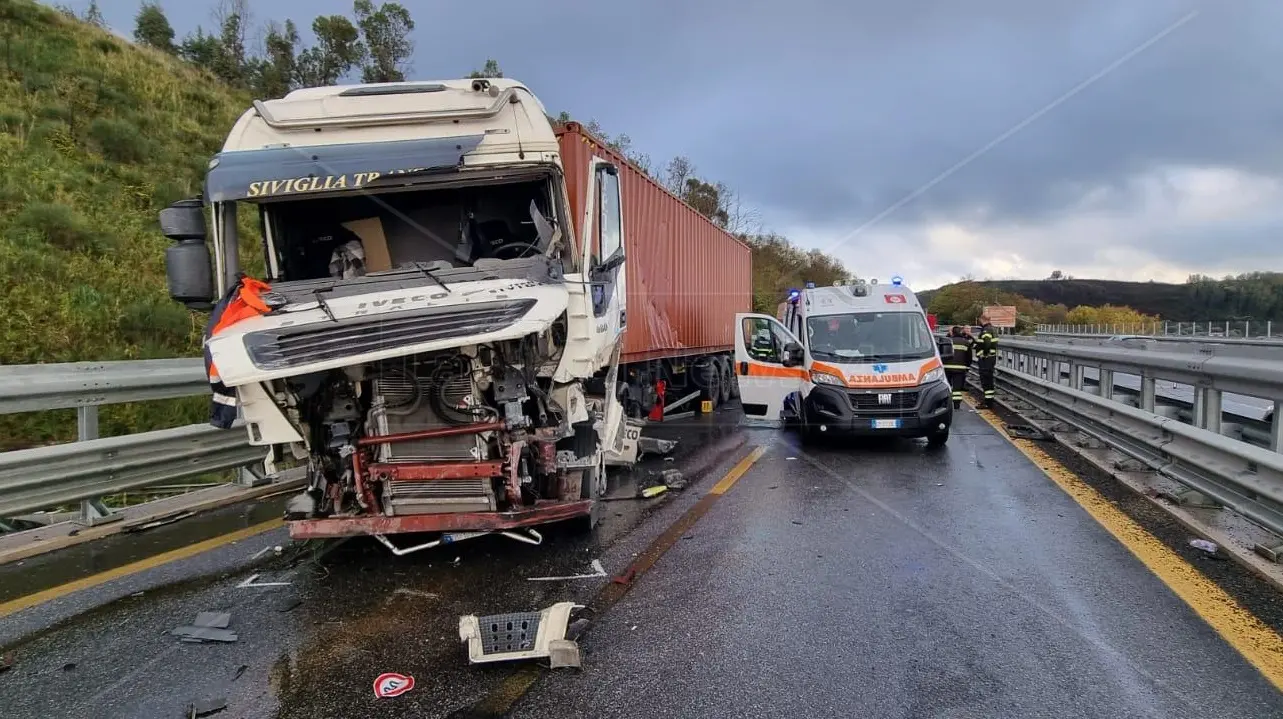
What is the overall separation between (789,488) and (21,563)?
5.76 metres

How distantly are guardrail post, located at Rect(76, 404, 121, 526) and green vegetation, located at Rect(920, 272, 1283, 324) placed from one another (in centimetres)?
1041

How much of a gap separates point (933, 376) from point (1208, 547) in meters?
4.39

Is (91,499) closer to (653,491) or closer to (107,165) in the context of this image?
(653,491)

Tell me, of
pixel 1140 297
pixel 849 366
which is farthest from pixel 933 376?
pixel 1140 297

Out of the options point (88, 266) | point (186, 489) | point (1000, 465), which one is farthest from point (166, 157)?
point (1000, 465)

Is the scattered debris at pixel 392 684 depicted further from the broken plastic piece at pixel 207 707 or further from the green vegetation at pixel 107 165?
the green vegetation at pixel 107 165

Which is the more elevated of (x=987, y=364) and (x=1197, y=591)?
(x=987, y=364)

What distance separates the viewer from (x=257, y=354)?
375 centimetres

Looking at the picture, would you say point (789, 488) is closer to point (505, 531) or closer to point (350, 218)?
point (505, 531)

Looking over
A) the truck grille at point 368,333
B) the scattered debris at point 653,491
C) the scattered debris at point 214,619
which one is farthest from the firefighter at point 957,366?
the scattered debris at point 214,619

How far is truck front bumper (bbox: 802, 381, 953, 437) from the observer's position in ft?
28.7

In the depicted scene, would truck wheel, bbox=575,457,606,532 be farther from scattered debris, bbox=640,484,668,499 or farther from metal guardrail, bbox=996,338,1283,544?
metal guardrail, bbox=996,338,1283,544

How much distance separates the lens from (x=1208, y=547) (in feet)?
15.6

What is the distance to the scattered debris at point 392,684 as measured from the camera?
3102 mm
